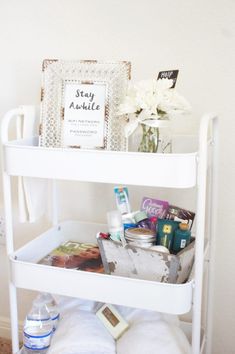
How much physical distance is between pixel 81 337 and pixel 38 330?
0.15 metres

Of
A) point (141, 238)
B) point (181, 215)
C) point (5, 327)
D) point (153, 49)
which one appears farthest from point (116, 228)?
point (5, 327)

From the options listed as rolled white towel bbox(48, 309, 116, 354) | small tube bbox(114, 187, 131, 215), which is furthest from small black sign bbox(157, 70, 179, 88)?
rolled white towel bbox(48, 309, 116, 354)

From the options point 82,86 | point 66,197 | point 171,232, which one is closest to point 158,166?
point 171,232

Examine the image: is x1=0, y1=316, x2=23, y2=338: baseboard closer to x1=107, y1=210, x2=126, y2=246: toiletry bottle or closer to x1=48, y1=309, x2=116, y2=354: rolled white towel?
x1=48, y1=309, x2=116, y2=354: rolled white towel

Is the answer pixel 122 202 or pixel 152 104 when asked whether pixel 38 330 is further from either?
pixel 152 104

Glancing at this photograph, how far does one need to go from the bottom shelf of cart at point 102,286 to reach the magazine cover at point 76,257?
0.27 ft

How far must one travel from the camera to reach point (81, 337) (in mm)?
1115

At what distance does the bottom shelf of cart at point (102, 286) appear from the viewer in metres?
0.97

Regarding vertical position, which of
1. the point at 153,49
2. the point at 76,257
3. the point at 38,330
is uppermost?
the point at 153,49

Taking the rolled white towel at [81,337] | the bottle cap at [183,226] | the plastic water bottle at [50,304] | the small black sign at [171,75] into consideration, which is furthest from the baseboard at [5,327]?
the small black sign at [171,75]

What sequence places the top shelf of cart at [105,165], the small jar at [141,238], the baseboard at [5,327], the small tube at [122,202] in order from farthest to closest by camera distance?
the baseboard at [5,327] → the small tube at [122,202] → the small jar at [141,238] → the top shelf of cart at [105,165]

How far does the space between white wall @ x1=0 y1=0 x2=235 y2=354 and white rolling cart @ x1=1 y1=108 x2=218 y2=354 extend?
0.15 m

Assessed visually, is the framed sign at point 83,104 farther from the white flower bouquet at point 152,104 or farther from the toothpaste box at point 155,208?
the toothpaste box at point 155,208

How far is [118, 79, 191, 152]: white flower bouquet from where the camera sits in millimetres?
952
